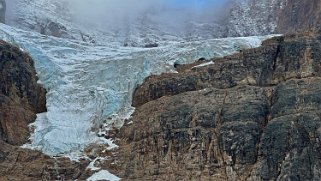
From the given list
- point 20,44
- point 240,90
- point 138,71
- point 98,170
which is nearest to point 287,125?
point 240,90

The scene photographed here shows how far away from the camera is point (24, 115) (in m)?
69.6

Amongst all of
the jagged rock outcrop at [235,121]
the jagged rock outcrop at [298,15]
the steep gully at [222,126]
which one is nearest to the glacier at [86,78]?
the steep gully at [222,126]

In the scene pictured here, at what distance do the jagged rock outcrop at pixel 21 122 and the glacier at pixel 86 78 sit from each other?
119 centimetres

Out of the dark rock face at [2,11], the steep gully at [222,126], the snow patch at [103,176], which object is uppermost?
the dark rock face at [2,11]

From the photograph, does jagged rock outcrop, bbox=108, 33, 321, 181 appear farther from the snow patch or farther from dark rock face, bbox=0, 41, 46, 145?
dark rock face, bbox=0, 41, 46, 145

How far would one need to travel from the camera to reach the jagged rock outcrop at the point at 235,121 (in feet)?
192

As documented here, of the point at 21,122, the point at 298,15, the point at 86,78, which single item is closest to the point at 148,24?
the point at 298,15

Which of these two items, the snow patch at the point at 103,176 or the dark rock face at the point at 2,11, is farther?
the dark rock face at the point at 2,11

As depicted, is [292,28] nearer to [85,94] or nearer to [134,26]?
[134,26]

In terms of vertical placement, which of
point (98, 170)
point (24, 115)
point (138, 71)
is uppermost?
point (138, 71)

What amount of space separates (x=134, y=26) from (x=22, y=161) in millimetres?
76931

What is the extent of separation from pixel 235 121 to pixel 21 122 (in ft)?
72.1

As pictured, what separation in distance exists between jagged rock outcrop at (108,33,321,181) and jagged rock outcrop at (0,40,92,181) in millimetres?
5590

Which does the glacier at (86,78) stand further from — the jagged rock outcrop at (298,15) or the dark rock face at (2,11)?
the jagged rock outcrop at (298,15)
